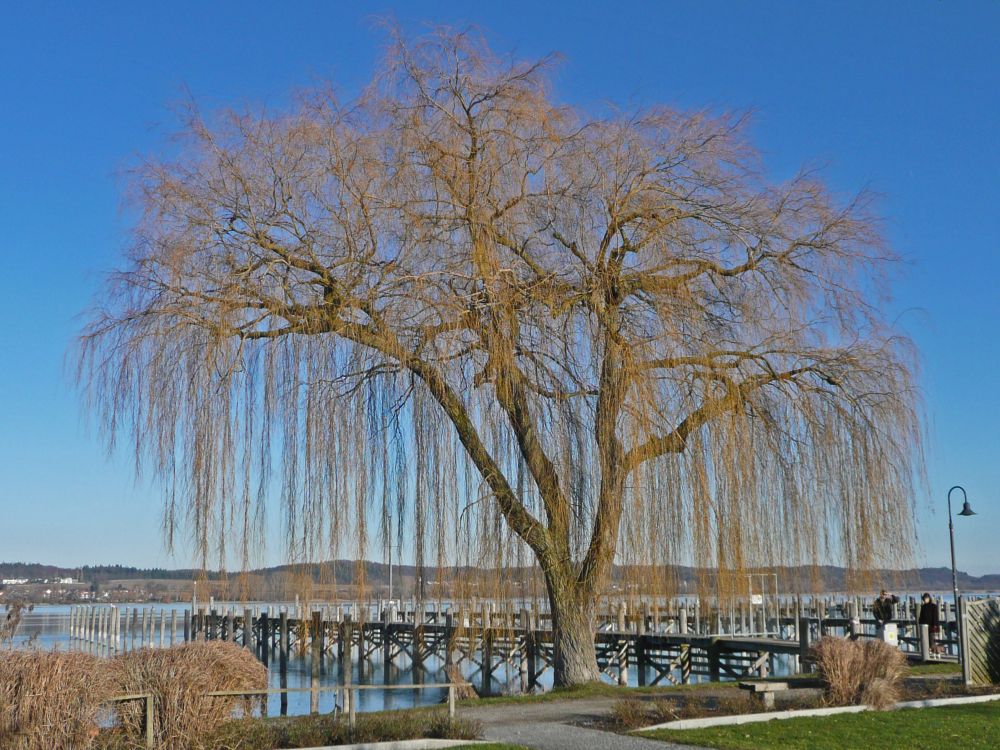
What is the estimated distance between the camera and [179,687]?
1124 centimetres

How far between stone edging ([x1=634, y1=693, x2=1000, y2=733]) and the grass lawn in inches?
10.0

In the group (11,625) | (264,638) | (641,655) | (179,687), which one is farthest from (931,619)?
(264,638)

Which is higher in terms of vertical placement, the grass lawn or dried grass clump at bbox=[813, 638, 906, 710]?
dried grass clump at bbox=[813, 638, 906, 710]

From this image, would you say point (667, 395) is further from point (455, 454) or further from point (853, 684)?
point (853, 684)

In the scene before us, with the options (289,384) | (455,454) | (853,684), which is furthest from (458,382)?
(853,684)

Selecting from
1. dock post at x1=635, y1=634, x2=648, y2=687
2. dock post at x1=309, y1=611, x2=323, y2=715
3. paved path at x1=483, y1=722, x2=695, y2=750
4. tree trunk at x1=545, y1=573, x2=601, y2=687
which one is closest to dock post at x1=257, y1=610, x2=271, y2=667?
dock post at x1=309, y1=611, x2=323, y2=715

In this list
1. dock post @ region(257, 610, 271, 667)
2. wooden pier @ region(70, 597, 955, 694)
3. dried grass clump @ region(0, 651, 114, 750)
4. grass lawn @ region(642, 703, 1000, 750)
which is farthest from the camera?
dock post @ region(257, 610, 271, 667)

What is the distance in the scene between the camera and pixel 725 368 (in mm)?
16828

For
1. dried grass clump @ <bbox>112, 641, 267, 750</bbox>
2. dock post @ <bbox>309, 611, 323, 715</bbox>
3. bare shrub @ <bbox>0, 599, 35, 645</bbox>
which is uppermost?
bare shrub @ <bbox>0, 599, 35, 645</bbox>

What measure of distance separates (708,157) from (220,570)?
10338mm

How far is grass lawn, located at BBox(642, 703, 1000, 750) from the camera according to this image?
39.5ft

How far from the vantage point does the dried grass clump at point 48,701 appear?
10242mm

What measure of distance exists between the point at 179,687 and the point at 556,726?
17.2ft

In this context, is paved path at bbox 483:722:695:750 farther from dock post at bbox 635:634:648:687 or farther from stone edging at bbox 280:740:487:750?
dock post at bbox 635:634:648:687
